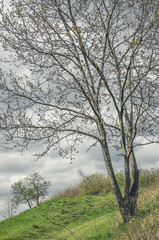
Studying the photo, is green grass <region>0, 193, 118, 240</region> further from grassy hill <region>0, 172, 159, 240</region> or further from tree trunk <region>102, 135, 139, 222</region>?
tree trunk <region>102, 135, 139, 222</region>

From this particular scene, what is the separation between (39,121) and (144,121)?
398 cm

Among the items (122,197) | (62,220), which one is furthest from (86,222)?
(122,197)

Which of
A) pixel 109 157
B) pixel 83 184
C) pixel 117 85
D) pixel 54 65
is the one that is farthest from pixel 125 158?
pixel 83 184

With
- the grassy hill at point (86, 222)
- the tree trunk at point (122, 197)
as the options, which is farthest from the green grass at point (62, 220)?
the tree trunk at point (122, 197)

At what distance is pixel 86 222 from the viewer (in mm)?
10961

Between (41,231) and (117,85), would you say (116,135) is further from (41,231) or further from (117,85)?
(41,231)

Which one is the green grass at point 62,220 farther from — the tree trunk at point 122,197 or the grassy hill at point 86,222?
the tree trunk at point 122,197

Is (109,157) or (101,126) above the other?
(101,126)

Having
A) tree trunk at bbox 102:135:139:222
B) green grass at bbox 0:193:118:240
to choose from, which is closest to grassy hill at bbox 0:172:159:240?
green grass at bbox 0:193:118:240

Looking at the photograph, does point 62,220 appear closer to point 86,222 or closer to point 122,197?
point 86,222

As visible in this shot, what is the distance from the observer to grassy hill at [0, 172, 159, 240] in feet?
20.1

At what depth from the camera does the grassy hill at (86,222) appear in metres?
6.12

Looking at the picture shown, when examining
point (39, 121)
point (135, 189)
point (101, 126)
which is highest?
point (39, 121)

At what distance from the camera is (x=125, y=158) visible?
7949mm
